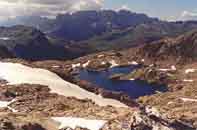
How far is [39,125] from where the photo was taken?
39.0 m

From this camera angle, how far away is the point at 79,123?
1596 inches

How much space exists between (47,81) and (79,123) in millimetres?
19740

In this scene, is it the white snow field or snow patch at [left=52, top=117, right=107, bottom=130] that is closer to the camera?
snow patch at [left=52, top=117, right=107, bottom=130]

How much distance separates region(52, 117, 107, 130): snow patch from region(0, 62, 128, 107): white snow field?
12175 millimetres

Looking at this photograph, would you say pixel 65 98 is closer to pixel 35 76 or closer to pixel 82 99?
pixel 82 99

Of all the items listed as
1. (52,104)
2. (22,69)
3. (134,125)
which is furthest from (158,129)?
(22,69)

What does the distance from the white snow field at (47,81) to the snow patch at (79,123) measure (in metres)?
12.2

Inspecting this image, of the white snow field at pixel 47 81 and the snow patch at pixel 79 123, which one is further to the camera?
the white snow field at pixel 47 81

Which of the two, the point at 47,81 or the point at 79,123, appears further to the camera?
the point at 47,81

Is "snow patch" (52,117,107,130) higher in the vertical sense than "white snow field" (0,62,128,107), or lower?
lower

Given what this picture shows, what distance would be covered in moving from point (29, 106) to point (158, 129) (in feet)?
43.9

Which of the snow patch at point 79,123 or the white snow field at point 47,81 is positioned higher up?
the white snow field at point 47,81

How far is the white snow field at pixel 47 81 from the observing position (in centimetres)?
5650

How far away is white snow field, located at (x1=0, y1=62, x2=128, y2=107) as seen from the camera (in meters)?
56.5
